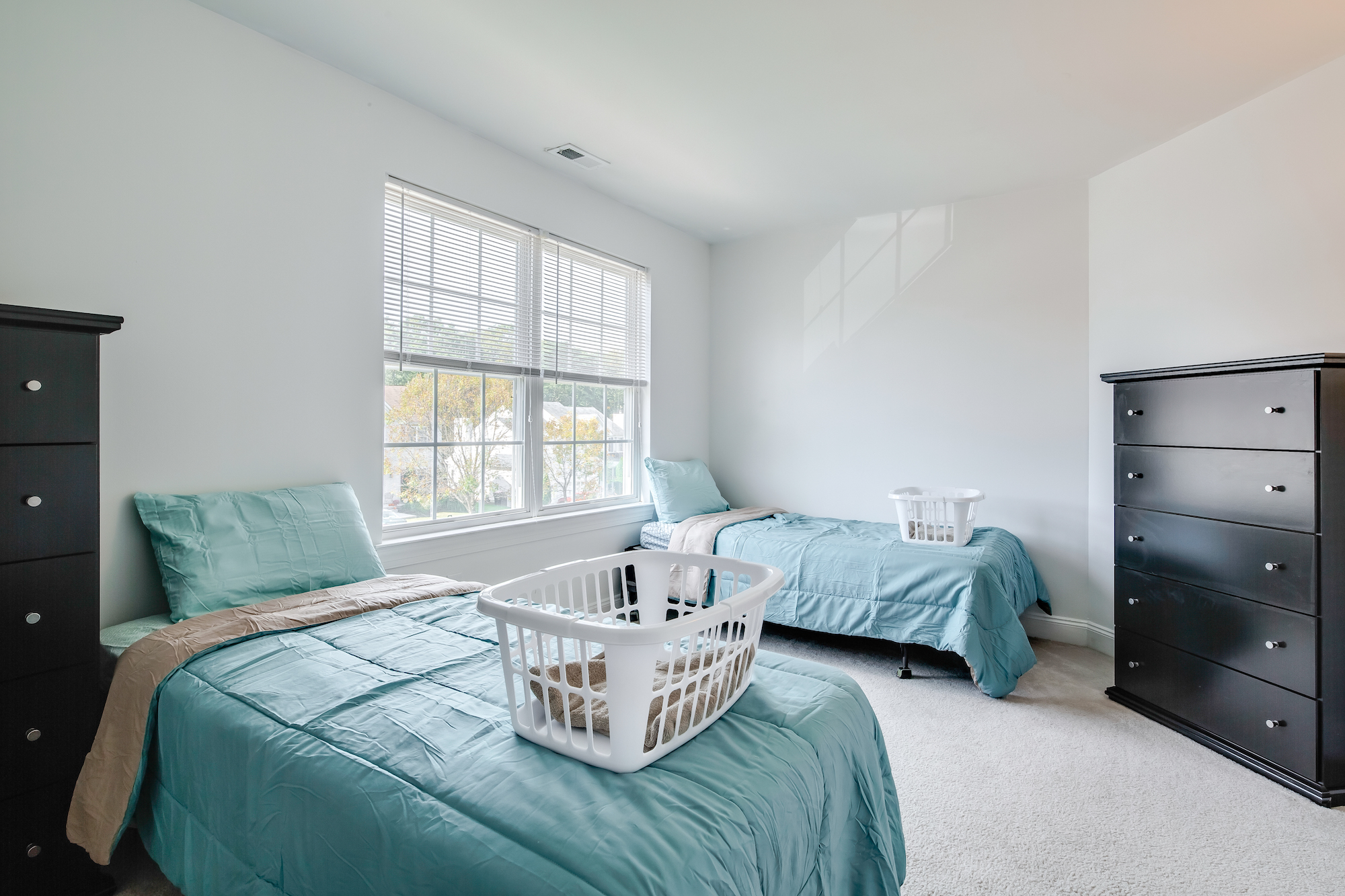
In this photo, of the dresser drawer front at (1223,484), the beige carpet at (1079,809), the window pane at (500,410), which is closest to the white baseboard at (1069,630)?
the beige carpet at (1079,809)

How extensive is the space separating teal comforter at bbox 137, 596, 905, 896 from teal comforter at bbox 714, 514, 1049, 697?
51.3 inches

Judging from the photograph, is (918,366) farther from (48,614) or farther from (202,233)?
(48,614)

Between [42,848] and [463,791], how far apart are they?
1.27 m

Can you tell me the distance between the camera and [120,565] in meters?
1.93

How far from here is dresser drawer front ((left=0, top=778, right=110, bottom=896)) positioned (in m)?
1.39

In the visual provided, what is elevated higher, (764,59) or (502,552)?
(764,59)

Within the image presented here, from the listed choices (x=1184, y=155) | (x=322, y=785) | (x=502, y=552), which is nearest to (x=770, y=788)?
(x=322, y=785)

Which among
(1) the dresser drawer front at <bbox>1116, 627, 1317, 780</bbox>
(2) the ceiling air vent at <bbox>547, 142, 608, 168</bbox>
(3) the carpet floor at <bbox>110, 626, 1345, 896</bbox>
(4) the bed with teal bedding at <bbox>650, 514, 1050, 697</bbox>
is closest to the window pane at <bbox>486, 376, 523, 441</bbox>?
(2) the ceiling air vent at <bbox>547, 142, 608, 168</bbox>

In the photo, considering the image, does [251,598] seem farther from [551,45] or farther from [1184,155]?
[1184,155]

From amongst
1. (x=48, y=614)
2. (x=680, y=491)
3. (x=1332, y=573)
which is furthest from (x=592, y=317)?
(x=1332, y=573)

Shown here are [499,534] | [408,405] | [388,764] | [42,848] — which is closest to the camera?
[388,764]

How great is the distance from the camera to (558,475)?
141 inches

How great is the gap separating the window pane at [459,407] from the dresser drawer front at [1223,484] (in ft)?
9.74

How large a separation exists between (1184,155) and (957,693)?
275cm
